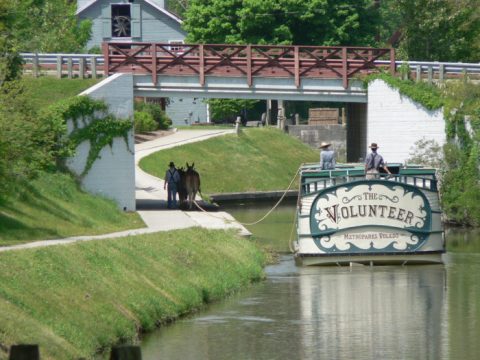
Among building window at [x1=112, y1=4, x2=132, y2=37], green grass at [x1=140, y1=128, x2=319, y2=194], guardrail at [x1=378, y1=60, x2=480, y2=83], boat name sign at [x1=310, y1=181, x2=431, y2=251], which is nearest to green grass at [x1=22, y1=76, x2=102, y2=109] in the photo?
guardrail at [x1=378, y1=60, x2=480, y2=83]

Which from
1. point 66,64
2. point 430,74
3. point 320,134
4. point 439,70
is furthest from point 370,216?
point 320,134

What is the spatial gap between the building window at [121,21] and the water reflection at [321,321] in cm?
6032

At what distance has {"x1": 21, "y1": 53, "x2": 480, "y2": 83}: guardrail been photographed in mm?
53938

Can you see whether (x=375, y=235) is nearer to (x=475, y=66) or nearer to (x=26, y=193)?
(x=26, y=193)

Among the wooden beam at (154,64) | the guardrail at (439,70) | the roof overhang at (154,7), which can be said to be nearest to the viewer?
the wooden beam at (154,64)

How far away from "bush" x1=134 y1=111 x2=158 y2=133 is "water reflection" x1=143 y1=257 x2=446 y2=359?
4123cm

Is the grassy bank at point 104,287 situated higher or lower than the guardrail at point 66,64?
lower

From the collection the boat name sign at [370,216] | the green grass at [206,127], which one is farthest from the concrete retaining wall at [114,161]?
the green grass at [206,127]

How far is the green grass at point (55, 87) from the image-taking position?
166 ft

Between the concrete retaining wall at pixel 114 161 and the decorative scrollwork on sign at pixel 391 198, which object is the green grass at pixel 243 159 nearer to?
the concrete retaining wall at pixel 114 161

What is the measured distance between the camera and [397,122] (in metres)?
55.4

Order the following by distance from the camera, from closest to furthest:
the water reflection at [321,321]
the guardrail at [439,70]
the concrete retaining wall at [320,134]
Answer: the water reflection at [321,321] → the guardrail at [439,70] → the concrete retaining wall at [320,134]

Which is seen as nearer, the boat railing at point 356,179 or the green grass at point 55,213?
the green grass at point 55,213

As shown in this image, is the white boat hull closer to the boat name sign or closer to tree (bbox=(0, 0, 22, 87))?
the boat name sign
